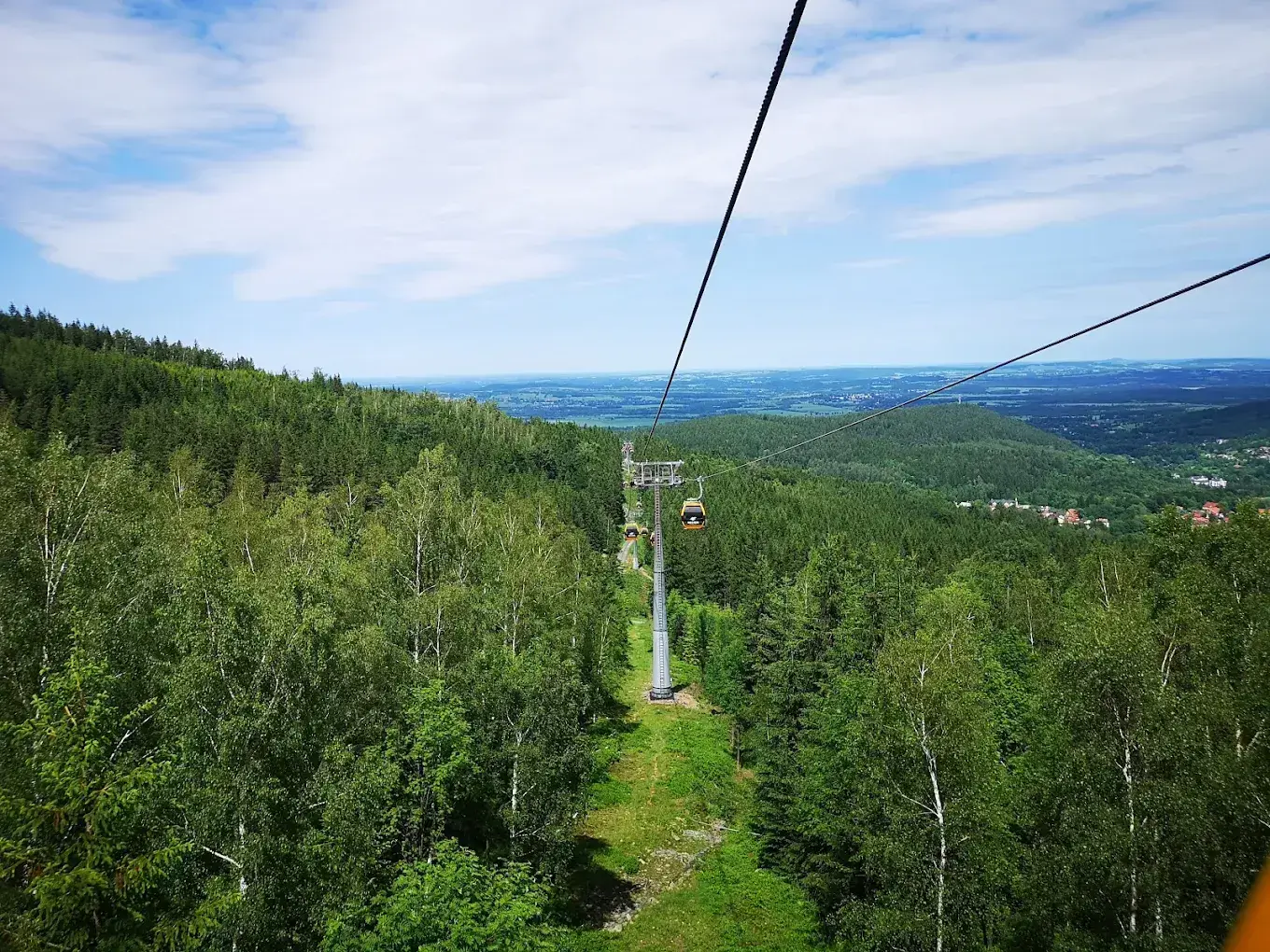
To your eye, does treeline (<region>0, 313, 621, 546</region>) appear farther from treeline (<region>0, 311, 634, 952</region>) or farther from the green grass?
the green grass

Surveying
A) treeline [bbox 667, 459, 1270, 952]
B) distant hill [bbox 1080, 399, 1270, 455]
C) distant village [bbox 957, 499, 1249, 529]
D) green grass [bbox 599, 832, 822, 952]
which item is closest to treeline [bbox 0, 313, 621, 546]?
treeline [bbox 667, 459, 1270, 952]

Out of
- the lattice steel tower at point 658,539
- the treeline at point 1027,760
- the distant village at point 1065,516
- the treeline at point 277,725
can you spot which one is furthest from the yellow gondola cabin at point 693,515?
the distant village at point 1065,516

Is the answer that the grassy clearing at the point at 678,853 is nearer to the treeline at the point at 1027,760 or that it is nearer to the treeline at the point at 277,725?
the treeline at the point at 1027,760

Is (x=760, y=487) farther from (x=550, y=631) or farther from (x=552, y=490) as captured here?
(x=550, y=631)

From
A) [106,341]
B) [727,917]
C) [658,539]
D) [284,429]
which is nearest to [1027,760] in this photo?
[727,917]

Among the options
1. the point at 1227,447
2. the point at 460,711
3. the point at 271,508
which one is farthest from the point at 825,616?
the point at 1227,447

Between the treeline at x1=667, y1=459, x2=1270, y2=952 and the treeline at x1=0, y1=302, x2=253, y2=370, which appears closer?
the treeline at x1=667, y1=459, x2=1270, y2=952

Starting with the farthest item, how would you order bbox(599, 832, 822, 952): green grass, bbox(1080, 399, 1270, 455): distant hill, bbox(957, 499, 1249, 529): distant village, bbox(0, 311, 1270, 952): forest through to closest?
1. bbox(1080, 399, 1270, 455): distant hill
2. bbox(957, 499, 1249, 529): distant village
3. bbox(599, 832, 822, 952): green grass
4. bbox(0, 311, 1270, 952): forest
